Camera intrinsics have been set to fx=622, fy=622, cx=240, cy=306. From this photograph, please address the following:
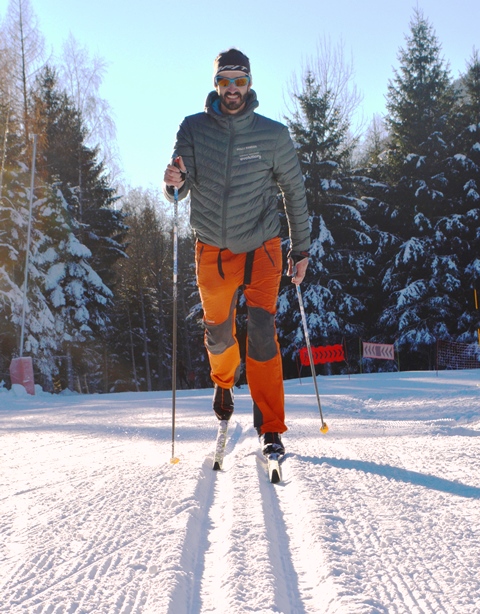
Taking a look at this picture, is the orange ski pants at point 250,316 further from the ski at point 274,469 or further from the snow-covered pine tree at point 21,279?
the snow-covered pine tree at point 21,279

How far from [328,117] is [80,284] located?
11.7m

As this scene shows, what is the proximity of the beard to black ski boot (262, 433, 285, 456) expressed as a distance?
1562mm

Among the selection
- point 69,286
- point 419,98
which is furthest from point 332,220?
point 69,286

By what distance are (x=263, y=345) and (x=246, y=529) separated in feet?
4.41

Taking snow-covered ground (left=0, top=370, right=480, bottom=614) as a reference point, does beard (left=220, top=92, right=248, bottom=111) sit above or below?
above

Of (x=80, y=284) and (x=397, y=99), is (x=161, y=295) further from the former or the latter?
(x=397, y=99)

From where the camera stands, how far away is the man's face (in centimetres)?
298

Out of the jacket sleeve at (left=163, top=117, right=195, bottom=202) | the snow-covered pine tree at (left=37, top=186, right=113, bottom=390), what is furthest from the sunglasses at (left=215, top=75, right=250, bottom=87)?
the snow-covered pine tree at (left=37, top=186, right=113, bottom=390)

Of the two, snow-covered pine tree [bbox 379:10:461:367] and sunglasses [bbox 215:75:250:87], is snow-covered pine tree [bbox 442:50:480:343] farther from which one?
sunglasses [bbox 215:75:250:87]

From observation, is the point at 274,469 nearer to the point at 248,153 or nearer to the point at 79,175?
the point at 248,153

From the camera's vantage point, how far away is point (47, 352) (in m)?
21.5

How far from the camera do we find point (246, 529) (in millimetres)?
1771

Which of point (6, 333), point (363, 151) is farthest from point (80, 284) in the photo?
point (363, 151)

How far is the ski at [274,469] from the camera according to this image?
2402 mm
